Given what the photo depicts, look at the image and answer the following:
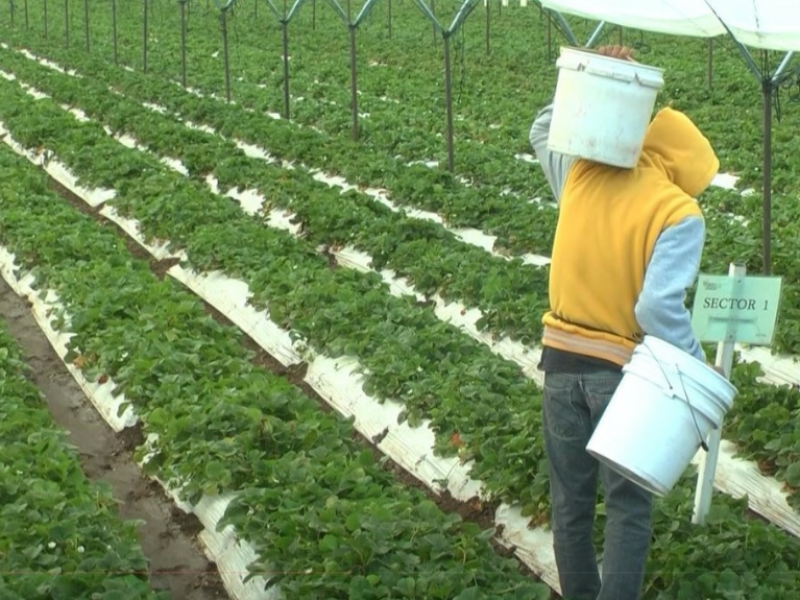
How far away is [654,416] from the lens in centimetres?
366

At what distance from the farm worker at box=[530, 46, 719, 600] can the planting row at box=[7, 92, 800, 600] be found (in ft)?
2.10

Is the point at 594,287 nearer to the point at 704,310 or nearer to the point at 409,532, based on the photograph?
the point at 704,310

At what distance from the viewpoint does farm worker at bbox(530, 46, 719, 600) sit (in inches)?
144

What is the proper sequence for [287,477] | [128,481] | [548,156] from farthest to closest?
[128,481] → [287,477] → [548,156]

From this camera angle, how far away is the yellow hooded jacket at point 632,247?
3.65 m

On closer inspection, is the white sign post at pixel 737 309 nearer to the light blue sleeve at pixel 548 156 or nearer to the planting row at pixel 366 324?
the light blue sleeve at pixel 548 156

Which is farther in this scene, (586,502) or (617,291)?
(586,502)

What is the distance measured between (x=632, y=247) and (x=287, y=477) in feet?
7.54

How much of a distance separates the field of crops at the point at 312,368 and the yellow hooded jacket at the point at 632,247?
3.76 ft

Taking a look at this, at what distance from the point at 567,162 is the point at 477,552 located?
173 cm

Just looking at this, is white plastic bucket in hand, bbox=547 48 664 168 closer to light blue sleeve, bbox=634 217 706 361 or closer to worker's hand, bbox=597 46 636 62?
worker's hand, bbox=597 46 636 62

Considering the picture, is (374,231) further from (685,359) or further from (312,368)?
(685,359)

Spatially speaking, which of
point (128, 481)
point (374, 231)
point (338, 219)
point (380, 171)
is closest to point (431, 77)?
point (380, 171)

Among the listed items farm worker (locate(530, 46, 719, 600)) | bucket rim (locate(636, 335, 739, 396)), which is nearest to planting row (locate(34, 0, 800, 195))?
farm worker (locate(530, 46, 719, 600))
